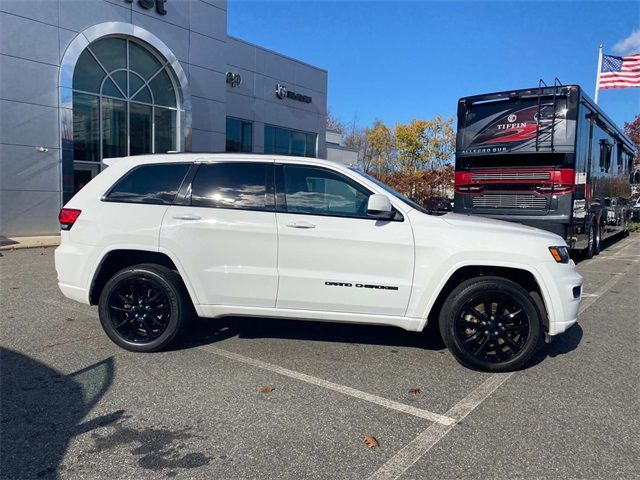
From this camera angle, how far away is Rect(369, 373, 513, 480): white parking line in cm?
290

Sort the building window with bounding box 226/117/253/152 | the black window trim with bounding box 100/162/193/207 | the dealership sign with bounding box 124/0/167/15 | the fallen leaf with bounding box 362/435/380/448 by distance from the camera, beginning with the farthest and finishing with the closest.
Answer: the building window with bounding box 226/117/253/152 → the dealership sign with bounding box 124/0/167/15 → the black window trim with bounding box 100/162/193/207 → the fallen leaf with bounding box 362/435/380/448

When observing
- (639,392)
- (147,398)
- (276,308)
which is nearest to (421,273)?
(276,308)

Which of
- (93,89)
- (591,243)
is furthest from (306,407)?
(93,89)

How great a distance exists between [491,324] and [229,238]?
8.08 feet

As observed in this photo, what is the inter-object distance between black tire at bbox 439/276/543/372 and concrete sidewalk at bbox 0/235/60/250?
12129 mm

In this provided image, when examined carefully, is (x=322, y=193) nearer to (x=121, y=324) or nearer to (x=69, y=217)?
(x=121, y=324)

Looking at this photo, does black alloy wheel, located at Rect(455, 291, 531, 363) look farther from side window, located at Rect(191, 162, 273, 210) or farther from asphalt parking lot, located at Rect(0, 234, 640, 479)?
side window, located at Rect(191, 162, 273, 210)

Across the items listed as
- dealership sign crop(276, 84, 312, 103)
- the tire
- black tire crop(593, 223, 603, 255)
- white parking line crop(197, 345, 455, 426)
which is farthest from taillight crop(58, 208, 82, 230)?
dealership sign crop(276, 84, 312, 103)

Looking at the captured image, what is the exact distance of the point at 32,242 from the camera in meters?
13.6

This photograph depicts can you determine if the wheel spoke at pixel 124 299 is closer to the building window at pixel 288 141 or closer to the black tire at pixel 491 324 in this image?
the black tire at pixel 491 324

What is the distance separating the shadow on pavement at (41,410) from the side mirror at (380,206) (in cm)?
250

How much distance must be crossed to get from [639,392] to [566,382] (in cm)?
53

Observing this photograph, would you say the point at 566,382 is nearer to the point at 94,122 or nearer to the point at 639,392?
the point at 639,392

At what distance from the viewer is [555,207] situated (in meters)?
9.70
